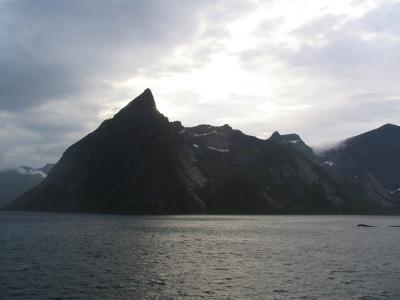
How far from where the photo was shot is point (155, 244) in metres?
114

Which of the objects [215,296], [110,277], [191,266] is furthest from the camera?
[191,266]

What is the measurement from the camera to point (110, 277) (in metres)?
64.6

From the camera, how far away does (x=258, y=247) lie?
4382 inches

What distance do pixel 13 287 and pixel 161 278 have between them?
1938 centimetres

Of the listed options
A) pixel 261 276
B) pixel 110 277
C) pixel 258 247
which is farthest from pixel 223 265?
pixel 258 247

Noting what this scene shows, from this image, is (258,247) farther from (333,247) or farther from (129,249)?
(129,249)

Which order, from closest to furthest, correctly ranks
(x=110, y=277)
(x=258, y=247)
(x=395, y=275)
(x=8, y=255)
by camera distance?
(x=110, y=277) < (x=395, y=275) < (x=8, y=255) < (x=258, y=247)

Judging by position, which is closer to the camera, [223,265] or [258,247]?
[223,265]

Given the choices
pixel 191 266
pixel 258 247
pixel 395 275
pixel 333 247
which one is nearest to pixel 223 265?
pixel 191 266

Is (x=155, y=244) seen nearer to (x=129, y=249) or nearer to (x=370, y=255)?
(x=129, y=249)

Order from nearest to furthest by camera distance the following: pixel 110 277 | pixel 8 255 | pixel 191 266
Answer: pixel 110 277 → pixel 191 266 → pixel 8 255

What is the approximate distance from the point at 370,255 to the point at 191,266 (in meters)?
42.9

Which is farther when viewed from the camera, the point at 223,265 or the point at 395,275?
the point at 223,265

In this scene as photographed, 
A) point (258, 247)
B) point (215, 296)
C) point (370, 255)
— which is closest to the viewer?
point (215, 296)
